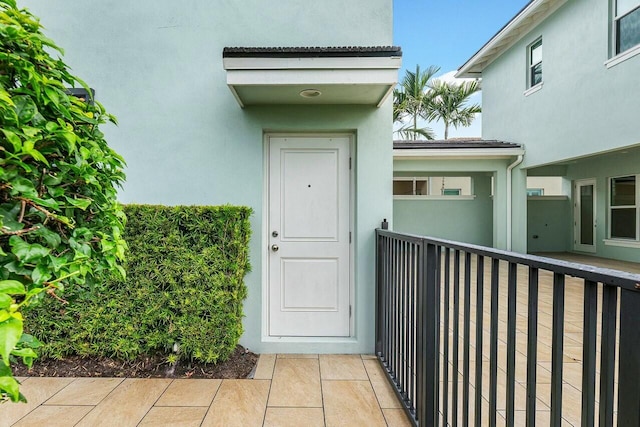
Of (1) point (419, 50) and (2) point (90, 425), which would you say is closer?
(2) point (90, 425)

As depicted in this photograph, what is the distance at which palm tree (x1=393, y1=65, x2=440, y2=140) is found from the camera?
48.0ft

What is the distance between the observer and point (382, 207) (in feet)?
11.1

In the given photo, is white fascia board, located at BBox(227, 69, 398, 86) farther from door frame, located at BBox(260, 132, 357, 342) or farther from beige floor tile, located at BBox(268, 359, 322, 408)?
beige floor tile, located at BBox(268, 359, 322, 408)

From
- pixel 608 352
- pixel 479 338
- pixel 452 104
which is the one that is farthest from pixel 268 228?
pixel 452 104

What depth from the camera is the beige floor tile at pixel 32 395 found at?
2.32 metres

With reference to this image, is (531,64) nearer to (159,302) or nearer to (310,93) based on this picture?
(310,93)

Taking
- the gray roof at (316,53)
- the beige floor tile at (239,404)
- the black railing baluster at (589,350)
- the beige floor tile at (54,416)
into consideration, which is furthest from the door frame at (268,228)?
the black railing baluster at (589,350)

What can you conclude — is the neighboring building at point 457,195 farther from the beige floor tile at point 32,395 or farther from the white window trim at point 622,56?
the beige floor tile at point 32,395

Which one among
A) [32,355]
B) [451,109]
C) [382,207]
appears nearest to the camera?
[32,355]

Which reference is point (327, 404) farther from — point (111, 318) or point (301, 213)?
point (111, 318)

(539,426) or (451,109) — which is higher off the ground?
(451,109)

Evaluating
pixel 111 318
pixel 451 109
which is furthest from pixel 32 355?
pixel 451 109

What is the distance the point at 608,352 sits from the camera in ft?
2.87

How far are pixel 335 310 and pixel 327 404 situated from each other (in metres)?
1.07
